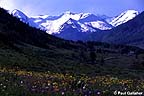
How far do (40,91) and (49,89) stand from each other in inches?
23.8

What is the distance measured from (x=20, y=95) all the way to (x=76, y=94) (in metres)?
1.81

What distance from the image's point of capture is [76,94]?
42.6ft

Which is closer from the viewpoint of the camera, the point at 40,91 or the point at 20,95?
the point at 20,95

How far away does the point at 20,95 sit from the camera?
12.6 m

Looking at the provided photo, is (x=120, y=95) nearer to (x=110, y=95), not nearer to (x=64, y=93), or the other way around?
(x=110, y=95)

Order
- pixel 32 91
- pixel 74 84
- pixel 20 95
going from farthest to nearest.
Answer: pixel 74 84, pixel 32 91, pixel 20 95

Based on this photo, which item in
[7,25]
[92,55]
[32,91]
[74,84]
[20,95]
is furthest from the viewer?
[7,25]

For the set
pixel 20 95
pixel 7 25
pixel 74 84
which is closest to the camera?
pixel 20 95

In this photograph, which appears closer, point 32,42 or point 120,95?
point 120,95

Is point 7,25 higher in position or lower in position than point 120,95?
higher

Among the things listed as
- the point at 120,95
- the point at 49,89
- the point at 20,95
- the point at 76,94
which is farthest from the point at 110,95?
the point at 20,95

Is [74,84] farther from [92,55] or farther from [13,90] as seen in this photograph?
[92,55]

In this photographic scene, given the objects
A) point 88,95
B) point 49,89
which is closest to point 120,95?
point 88,95

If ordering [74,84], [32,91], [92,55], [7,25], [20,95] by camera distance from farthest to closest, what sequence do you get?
[7,25]
[92,55]
[74,84]
[32,91]
[20,95]
